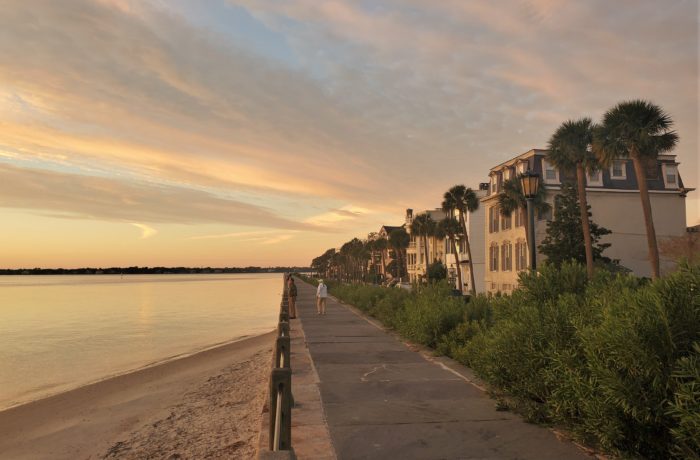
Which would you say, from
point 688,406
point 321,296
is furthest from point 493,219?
point 688,406

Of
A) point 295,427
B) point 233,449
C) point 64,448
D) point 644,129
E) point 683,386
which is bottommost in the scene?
point 64,448

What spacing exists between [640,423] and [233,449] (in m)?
5.49

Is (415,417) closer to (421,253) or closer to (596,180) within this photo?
(596,180)

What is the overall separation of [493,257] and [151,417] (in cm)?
4030

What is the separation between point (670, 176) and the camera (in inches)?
1676

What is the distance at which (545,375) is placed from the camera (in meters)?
6.44

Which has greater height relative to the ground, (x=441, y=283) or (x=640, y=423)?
(x=441, y=283)

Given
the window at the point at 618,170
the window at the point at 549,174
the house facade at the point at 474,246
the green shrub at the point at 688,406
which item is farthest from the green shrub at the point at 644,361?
the house facade at the point at 474,246

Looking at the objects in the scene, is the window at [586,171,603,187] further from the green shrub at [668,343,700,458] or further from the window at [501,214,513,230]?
the green shrub at [668,343,700,458]

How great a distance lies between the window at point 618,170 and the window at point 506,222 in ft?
28.7

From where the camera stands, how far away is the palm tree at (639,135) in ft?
84.3

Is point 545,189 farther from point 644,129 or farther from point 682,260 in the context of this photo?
point 682,260

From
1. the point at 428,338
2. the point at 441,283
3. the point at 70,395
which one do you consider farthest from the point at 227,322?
the point at 428,338

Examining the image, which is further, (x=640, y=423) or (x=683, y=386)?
(x=640, y=423)
